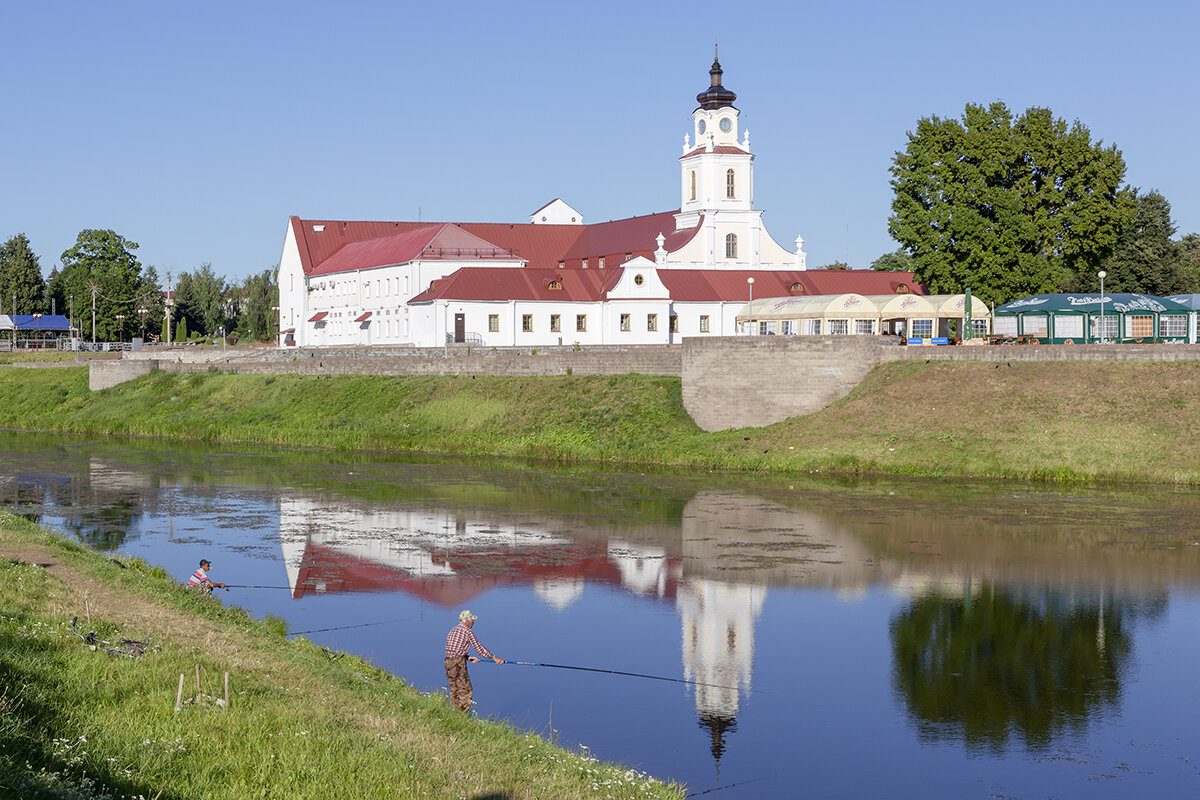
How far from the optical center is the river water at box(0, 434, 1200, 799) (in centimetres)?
1845

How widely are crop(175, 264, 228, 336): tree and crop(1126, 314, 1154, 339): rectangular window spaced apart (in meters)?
102

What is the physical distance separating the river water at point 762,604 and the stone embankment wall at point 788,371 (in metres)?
7.52

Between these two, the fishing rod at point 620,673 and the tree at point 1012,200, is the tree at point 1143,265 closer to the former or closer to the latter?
the tree at point 1012,200

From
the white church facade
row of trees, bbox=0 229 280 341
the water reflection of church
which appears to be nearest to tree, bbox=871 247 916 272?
the white church facade

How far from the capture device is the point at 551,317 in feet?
285

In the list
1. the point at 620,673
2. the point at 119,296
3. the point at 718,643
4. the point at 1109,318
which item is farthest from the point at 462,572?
the point at 119,296

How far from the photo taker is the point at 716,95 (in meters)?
98.9

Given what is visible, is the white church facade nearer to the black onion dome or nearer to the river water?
the black onion dome

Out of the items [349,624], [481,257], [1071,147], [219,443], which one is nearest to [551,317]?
[481,257]

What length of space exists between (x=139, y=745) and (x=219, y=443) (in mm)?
54587

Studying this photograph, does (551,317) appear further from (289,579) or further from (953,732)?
(953,732)

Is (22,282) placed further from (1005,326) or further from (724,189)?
(1005,326)

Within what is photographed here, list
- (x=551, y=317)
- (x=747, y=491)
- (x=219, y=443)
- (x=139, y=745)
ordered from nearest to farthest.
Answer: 1. (x=139, y=745)
2. (x=747, y=491)
3. (x=219, y=443)
4. (x=551, y=317)

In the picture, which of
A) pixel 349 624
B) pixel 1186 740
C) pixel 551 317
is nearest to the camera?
pixel 1186 740
